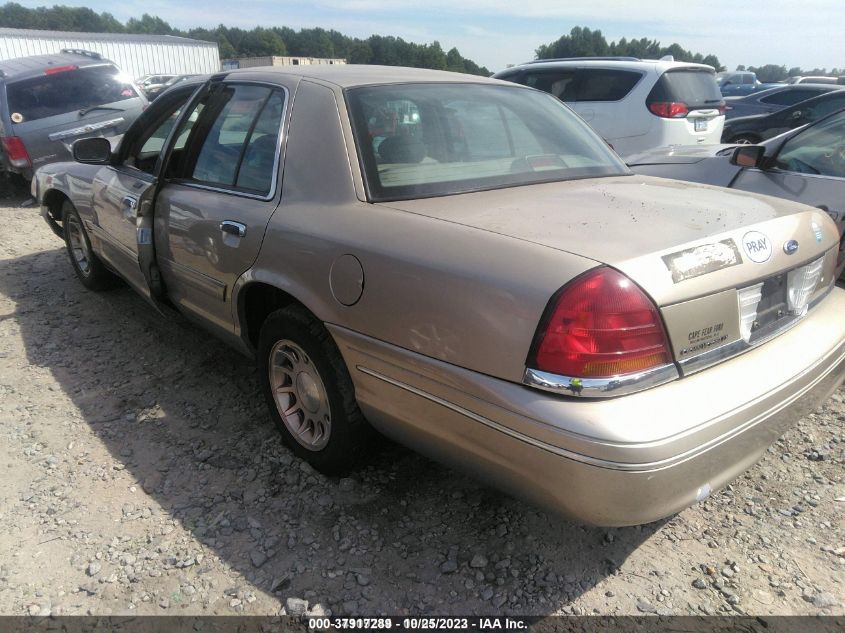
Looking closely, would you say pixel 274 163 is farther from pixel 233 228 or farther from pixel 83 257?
pixel 83 257

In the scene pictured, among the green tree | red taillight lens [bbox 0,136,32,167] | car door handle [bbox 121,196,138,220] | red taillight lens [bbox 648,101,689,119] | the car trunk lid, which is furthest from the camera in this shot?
the green tree

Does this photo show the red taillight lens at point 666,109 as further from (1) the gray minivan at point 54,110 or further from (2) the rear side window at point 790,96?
(2) the rear side window at point 790,96

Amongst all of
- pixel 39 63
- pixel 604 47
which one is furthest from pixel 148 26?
pixel 39 63

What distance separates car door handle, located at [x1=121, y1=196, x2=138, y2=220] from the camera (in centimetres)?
361

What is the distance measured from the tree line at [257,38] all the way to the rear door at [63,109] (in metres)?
64.9

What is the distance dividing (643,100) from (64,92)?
740 cm

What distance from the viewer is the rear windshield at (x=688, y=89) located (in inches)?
313

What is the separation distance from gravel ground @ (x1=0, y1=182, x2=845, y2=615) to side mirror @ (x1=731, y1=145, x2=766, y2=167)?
157 cm

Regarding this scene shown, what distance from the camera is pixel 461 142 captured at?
2.69 m

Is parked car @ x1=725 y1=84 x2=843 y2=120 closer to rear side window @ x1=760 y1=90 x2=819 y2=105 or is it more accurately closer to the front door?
rear side window @ x1=760 y1=90 x2=819 y2=105

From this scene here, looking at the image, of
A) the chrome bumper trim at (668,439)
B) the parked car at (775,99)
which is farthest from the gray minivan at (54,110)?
the parked car at (775,99)

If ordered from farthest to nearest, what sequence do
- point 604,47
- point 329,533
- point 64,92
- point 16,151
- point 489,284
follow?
point 604,47 < point 64,92 < point 16,151 < point 329,533 < point 489,284

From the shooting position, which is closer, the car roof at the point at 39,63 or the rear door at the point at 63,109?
the rear door at the point at 63,109

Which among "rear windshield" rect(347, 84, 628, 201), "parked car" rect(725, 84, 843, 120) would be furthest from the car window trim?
"parked car" rect(725, 84, 843, 120)
